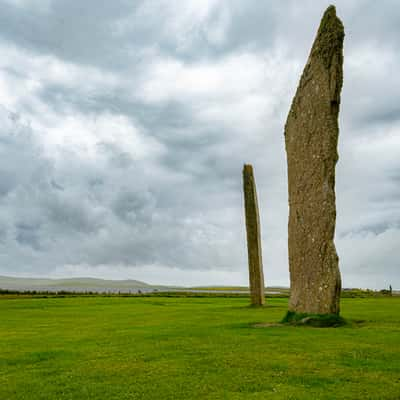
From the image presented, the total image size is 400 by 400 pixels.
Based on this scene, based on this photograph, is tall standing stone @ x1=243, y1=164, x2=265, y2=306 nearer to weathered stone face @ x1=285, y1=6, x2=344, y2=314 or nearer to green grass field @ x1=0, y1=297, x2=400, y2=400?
weathered stone face @ x1=285, y1=6, x2=344, y2=314

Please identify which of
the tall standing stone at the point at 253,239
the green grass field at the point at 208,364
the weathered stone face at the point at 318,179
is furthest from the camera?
the tall standing stone at the point at 253,239

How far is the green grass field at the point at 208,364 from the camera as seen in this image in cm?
675

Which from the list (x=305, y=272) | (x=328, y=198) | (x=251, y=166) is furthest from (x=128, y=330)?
(x=251, y=166)

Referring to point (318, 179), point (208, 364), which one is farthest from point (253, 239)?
point (208, 364)

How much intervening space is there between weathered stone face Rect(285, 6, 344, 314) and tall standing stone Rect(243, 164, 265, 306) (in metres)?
9.17

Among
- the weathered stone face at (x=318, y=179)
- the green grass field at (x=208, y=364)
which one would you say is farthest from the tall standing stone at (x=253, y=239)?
the green grass field at (x=208, y=364)

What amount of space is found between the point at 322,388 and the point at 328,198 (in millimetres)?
7501

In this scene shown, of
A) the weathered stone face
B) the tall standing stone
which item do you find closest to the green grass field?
the weathered stone face

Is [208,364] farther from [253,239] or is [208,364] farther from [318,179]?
[253,239]

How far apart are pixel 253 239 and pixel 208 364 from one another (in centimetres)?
1586

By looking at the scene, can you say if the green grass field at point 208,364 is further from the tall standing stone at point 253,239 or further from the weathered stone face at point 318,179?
the tall standing stone at point 253,239

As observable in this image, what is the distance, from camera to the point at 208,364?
825 cm

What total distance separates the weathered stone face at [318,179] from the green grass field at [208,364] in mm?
1335

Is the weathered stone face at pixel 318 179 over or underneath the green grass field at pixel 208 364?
over
